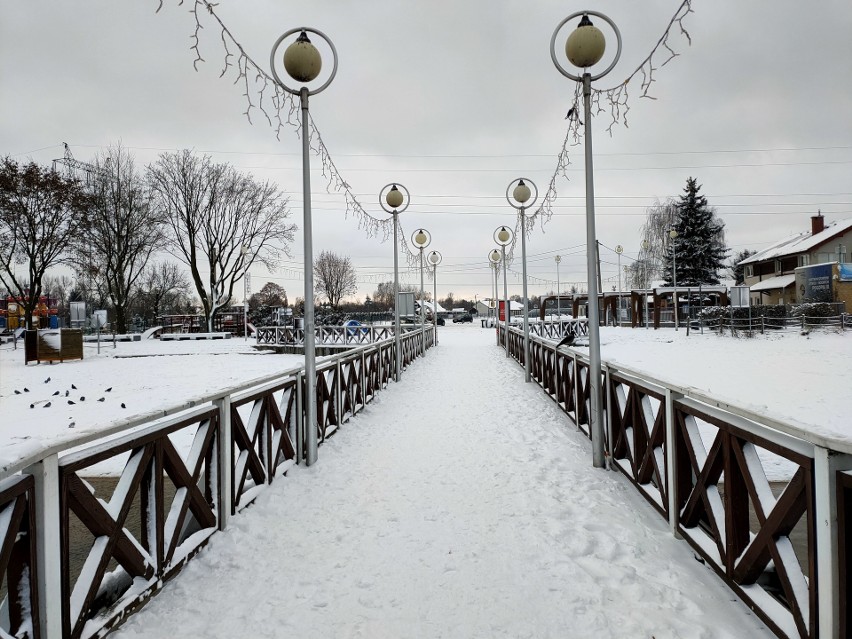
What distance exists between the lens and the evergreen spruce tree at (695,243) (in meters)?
40.2

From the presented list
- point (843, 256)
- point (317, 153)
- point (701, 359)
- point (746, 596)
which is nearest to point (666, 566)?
point (746, 596)

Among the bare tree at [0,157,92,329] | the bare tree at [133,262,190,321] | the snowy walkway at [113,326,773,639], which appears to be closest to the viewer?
Result: the snowy walkway at [113,326,773,639]

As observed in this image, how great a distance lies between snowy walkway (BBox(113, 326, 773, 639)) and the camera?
2297 millimetres

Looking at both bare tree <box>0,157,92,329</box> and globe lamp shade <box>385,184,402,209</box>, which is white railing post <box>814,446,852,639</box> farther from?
bare tree <box>0,157,92,329</box>

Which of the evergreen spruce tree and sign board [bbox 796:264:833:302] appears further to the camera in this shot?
the evergreen spruce tree

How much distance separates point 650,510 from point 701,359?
1376 cm

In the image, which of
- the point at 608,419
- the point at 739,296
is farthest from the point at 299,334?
the point at 739,296

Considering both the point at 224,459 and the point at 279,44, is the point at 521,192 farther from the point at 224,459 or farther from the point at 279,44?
the point at 224,459

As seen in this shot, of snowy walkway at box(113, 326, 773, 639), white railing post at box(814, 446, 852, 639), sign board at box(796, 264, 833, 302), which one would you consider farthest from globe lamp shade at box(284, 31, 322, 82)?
sign board at box(796, 264, 833, 302)

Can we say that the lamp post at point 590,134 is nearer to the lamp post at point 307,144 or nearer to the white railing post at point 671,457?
A: the white railing post at point 671,457

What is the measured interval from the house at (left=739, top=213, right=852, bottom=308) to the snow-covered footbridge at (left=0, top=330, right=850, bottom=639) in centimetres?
3724

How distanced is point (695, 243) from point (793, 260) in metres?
6.98

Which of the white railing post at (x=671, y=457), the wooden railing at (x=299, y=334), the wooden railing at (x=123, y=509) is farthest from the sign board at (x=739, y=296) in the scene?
the wooden railing at (x=123, y=509)

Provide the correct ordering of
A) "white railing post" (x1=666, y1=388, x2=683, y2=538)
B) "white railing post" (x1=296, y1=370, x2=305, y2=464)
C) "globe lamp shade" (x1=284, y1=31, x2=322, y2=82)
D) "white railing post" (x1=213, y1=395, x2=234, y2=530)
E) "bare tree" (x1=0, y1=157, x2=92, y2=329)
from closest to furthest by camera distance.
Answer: "white railing post" (x1=666, y1=388, x2=683, y2=538) < "white railing post" (x1=213, y1=395, x2=234, y2=530) < "globe lamp shade" (x1=284, y1=31, x2=322, y2=82) < "white railing post" (x1=296, y1=370, x2=305, y2=464) < "bare tree" (x1=0, y1=157, x2=92, y2=329)
